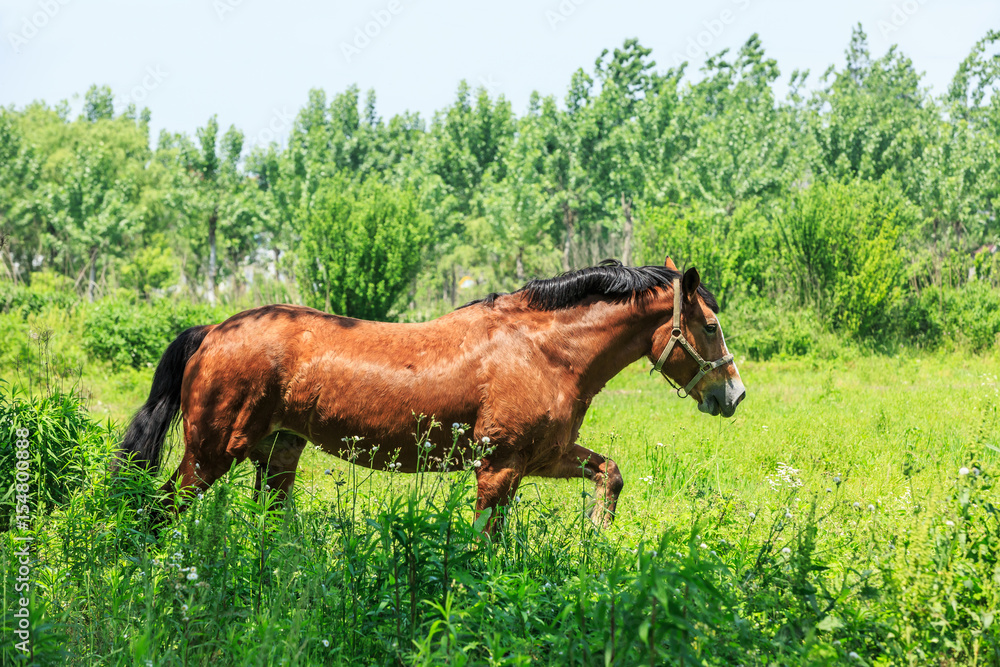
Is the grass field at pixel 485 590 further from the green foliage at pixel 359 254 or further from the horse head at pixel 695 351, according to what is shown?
the green foliage at pixel 359 254

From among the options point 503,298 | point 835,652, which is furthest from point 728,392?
point 835,652

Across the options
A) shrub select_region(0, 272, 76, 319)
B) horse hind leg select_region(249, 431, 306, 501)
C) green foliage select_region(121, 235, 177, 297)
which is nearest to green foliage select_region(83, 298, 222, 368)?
shrub select_region(0, 272, 76, 319)

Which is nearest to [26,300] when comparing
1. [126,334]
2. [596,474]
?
[126,334]

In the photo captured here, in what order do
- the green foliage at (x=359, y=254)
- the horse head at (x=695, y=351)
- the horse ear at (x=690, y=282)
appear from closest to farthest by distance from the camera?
the horse ear at (x=690, y=282)
the horse head at (x=695, y=351)
the green foliage at (x=359, y=254)

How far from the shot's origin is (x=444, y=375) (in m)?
4.14

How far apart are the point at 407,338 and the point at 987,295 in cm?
1857

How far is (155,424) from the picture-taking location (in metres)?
4.44

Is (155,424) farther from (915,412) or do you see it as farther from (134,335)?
(134,335)

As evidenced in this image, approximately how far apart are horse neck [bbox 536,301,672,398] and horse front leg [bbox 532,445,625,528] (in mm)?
517

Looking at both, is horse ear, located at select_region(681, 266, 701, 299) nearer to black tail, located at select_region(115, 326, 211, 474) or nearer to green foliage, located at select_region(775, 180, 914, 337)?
black tail, located at select_region(115, 326, 211, 474)

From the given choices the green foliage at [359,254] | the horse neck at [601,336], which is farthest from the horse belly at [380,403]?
the green foliage at [359,254]

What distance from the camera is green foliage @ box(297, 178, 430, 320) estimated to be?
1888 cm

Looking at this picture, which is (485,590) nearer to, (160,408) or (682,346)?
(682,346)

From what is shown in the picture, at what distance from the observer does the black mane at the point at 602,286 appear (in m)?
4.43
